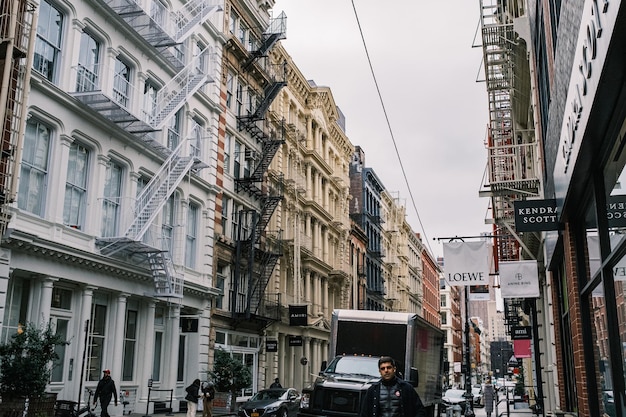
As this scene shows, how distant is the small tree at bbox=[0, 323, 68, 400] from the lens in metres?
15.8

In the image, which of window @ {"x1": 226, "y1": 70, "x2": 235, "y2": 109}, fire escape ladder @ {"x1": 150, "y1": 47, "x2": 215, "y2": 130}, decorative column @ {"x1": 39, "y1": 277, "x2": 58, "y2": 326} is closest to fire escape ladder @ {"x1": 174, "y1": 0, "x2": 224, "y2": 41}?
fire escape ladder @ {"x1": 150, "y1": 47, "x2": 215, "y2": 130}

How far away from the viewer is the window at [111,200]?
22344 millimetres

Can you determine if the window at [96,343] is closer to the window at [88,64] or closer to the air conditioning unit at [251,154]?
the window at [88,64]

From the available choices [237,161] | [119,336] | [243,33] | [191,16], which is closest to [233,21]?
[243,33]

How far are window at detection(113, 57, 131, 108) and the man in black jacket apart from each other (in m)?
18.4

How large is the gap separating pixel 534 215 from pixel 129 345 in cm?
1615

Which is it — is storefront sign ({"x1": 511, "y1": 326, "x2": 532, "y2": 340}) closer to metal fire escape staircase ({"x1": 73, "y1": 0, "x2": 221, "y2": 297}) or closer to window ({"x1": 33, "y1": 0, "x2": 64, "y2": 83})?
metal fire escape staircase ({"x1": 73, "y1": 0, "x2": 221, "y2": 297})

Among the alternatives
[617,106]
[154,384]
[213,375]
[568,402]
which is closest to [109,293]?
[154,384]

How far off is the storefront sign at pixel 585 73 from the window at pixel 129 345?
17.8 m

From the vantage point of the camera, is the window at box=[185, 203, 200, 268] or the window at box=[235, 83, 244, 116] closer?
the window at box=[185, 203, 200, 268]

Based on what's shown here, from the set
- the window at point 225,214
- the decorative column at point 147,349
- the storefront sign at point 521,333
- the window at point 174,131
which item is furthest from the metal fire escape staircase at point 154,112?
the storefront sign at point 521,333

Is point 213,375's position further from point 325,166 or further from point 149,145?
point 325,166

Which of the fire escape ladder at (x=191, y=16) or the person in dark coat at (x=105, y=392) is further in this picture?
the fire escape ladder at (x=191, y=16)

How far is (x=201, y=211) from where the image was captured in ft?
95.9
